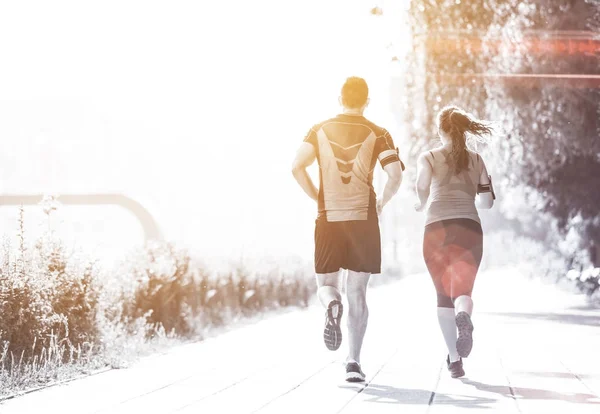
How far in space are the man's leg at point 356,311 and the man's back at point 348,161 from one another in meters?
0.47

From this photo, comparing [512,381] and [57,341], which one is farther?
[57,341]

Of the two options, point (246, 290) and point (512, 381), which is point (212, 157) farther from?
point (512, 381)

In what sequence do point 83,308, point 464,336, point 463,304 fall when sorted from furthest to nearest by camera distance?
point 83,308
point 463,304
point 464,336

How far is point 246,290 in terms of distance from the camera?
1706 centimetres

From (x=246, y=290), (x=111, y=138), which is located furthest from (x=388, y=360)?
(x=111, y=138)

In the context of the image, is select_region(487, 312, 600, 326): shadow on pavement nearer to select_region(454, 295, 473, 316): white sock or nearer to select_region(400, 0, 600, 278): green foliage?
select_region(400, 0, 600, 278): green foliage

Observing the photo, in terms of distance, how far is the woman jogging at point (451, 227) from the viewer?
8320 mm

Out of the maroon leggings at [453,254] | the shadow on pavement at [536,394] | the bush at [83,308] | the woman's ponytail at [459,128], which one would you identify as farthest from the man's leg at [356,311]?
the bush at [83,308]

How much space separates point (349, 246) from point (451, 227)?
0.87 metres

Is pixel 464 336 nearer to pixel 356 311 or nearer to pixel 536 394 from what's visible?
pixel 536 394

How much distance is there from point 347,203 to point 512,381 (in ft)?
6.25

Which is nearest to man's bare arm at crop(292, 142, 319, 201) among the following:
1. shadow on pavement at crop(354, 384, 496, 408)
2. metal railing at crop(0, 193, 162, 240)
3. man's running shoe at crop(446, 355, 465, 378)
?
shadow on pavement at crop(354, 384, 496, 408)

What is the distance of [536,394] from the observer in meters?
7.46

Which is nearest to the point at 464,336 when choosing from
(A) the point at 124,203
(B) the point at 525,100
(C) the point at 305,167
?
(C) the point at 305,167
